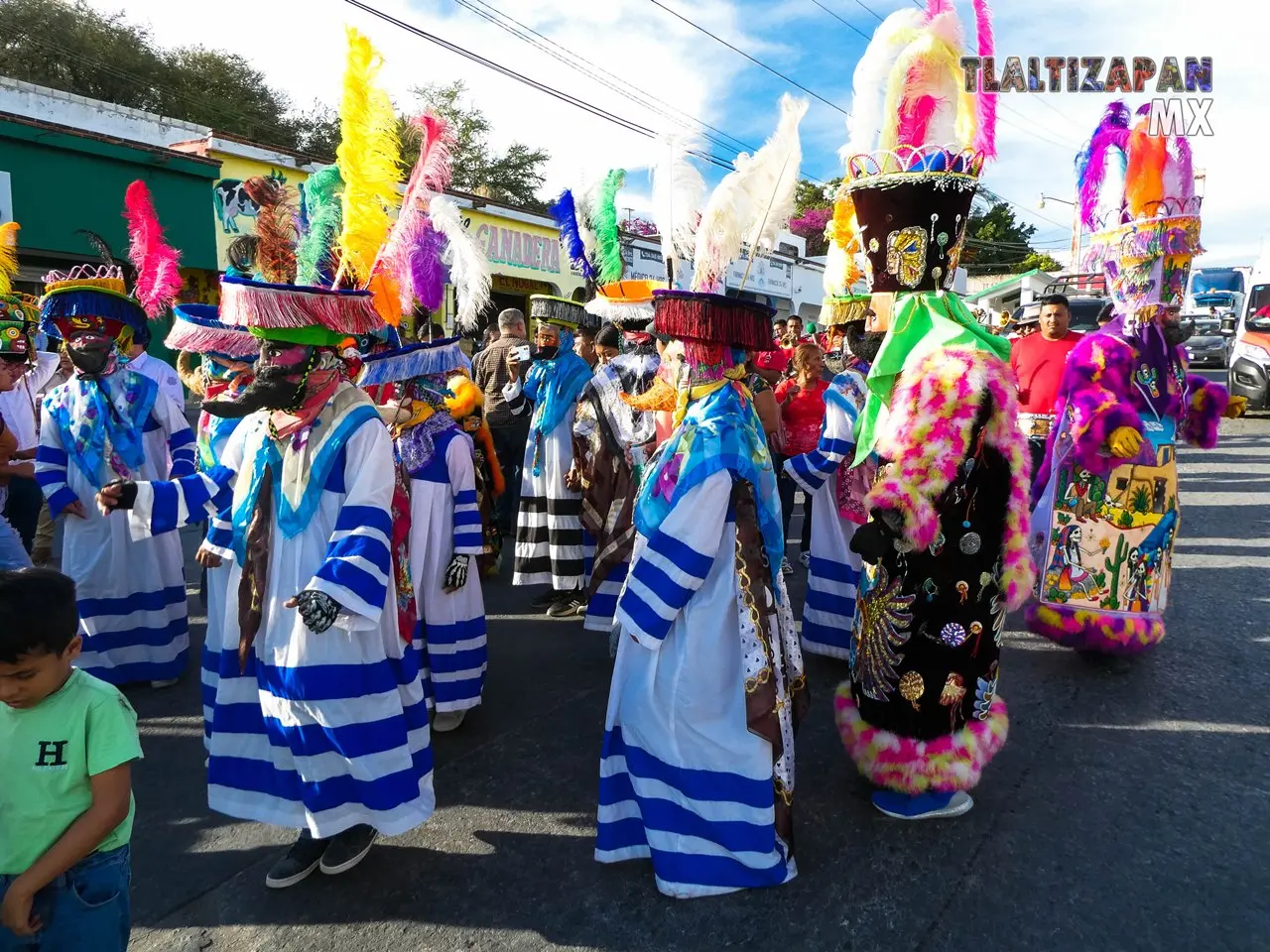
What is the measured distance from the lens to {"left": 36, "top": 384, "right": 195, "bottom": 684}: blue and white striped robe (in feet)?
14.4

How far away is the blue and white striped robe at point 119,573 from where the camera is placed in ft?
14.4

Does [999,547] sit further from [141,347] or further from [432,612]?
[141,347]

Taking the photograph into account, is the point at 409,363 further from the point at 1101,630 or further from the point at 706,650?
the point at 1101,630

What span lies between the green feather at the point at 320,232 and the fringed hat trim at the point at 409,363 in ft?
2.55

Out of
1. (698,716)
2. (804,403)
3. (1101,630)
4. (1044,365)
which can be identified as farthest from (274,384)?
(1044,365)

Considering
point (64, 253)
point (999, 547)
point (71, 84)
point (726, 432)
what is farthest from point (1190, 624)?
point (71, 84)

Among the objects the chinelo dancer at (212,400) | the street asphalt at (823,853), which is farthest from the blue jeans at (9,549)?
the street asphalt at (823,853)

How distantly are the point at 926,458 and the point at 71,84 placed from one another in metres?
30.2

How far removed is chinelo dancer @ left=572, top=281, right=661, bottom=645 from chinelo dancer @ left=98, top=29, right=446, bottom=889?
249 centimetres

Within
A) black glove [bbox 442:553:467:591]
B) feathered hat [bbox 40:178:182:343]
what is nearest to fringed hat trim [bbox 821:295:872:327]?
black glove [bbox 442:553:467:591]

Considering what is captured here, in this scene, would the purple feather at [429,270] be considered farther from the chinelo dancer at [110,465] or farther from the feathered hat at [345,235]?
the chinelo dancer at [110,465]

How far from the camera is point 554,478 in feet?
Result: 18.9

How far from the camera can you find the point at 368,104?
2.80m

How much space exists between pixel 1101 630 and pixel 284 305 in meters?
4.40
